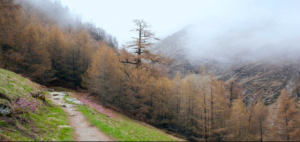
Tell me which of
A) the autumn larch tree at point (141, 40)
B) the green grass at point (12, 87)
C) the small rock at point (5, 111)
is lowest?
the small rock at point (5, 111)

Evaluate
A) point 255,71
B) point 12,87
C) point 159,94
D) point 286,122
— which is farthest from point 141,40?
point 255,71

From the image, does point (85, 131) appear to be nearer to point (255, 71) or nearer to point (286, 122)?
point (286, 122)

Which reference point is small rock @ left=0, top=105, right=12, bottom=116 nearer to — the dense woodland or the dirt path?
the dirt path

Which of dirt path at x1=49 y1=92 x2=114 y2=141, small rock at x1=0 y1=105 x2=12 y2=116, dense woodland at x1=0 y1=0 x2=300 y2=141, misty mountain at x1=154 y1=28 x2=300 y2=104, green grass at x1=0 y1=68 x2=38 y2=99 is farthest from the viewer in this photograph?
misty mountain at x1=154 y1=28 x2=300 y2=104

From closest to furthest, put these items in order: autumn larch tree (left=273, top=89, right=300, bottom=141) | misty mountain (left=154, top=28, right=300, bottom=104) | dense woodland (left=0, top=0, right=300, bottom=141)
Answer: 1. autumn larch tree (left=273, top=89, right=300, bottom=141)
2. dense woodland (left=0, top=0, right=300, bottom=141)
3. misty mountain (left=154, top=28, right=300, bottom=104)

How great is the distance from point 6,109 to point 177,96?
94.4 ft

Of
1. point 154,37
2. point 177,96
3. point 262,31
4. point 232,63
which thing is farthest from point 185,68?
point 154,37

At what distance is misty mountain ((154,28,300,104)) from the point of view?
78.7m

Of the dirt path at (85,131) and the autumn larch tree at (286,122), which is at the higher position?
the dirt path at (85,131)

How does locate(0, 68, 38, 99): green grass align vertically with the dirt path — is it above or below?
above

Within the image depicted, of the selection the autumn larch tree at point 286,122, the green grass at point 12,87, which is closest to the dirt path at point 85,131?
the green grass at point 12,87

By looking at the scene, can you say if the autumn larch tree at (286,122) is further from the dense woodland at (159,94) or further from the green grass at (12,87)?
the green grass at (12,87)

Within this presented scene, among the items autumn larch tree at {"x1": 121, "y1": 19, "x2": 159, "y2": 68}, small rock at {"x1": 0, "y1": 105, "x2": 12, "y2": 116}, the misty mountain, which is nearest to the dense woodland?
autumn larch tree at {"x1": 121, "y1": 19, "x2": 159, "y2": 68}

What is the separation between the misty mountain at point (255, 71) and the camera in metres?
78.7
